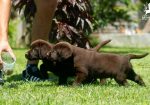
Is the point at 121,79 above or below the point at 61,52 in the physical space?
below

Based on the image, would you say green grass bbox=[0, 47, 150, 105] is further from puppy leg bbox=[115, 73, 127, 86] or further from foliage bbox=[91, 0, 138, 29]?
foliage bbox=[91, 0, 138, 29]

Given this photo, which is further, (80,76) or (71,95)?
(80,76)

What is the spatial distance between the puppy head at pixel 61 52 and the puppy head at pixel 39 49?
11 cm

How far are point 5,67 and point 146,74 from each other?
300cm

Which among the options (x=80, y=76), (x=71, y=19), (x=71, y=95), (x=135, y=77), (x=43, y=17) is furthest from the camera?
(x=71, y=19)

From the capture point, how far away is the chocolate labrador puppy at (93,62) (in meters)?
5.49

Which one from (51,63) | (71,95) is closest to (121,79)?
(51,63)

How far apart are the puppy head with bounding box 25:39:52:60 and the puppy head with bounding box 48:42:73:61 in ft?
0.38

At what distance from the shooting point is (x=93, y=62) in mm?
5527

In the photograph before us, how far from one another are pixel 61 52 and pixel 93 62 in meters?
0.33

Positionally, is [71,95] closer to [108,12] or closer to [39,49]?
[39,49]

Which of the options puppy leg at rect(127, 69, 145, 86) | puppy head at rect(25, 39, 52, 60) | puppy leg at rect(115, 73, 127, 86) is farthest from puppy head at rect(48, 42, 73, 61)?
puppy leg at rect(127, 69, 145, 86)

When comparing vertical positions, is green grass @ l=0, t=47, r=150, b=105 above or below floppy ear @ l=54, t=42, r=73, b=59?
below

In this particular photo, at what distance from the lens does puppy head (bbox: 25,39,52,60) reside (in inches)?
225
